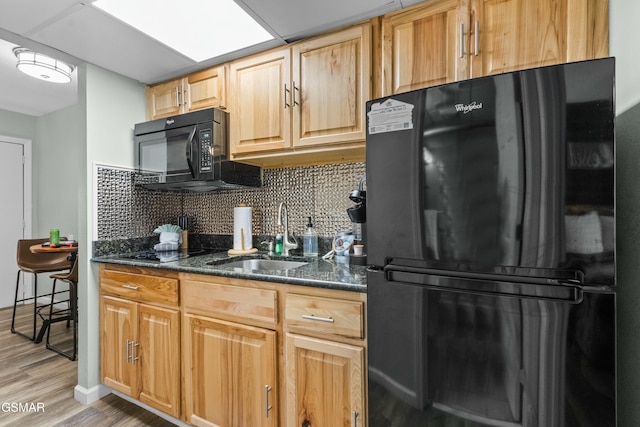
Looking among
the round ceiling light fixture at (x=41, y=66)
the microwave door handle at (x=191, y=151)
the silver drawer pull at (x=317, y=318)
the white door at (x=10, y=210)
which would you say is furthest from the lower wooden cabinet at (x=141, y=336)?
the white door at (x=10, y=210)

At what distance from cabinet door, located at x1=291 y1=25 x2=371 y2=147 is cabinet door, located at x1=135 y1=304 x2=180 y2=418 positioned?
1.19m

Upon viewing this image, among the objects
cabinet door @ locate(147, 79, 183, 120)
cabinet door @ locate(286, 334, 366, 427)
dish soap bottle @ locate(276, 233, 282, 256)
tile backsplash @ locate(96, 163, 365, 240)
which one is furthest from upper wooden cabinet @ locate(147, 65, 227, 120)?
cabinet door @ locate(286, 334, 366, 427)

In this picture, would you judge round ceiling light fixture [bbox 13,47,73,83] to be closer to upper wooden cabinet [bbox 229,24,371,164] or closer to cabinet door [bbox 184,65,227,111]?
cabinet door [bbox 184,65,227,111]

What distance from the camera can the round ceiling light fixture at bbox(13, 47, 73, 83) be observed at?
2324 millimetres

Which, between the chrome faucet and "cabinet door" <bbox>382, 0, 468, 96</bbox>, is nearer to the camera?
"cabinet door" <bbox>382, 0, 468, 96</bbox>

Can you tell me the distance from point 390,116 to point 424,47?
558mm

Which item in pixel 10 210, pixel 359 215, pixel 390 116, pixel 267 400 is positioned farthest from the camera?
pixel 10 210

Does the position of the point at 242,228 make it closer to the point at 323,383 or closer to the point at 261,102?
the point at 261,102

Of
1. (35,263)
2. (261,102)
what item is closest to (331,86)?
(261,102)

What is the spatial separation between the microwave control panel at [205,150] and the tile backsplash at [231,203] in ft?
1.43

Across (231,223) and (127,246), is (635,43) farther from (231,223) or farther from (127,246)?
(127,246)

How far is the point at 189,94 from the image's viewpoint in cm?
206

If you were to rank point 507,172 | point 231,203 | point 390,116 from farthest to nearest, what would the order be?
point 231,203 < point 390,116 < point 507,172

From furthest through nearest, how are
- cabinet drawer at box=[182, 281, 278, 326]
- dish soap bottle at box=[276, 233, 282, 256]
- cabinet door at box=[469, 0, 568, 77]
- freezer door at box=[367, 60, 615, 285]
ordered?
dish soap bottle at box=[276, 233, 282, 256], cabinet drawer at box=[182, 281, 278, 326], cabinet door at box=[469, 0, 568, 77], freezer door at box=[367, 60, 615, 285]
